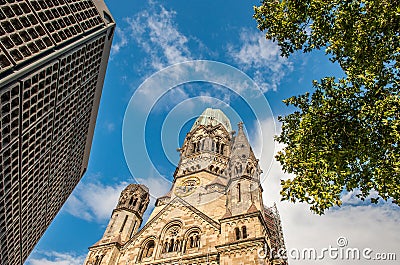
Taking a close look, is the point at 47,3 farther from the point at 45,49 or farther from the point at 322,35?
the point at 322,35

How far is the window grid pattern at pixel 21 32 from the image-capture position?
942 centimetres

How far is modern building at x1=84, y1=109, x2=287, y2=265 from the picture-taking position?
18.7m

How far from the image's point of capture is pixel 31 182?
14.5 metres

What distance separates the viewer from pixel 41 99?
39.1 feet

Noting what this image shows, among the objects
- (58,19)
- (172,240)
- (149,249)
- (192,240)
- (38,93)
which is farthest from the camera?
(149,249)

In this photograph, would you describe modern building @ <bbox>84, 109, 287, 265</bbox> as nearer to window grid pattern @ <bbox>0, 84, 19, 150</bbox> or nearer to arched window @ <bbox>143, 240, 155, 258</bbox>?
arched window @ <bbox>143, 240, 155, 258</bbox>

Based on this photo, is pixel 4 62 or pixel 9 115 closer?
pixel 4 62

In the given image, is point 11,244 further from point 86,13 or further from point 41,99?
point 86,13

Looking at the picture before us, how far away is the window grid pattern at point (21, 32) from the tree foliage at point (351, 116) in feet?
33.2

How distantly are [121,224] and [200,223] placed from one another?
781 centimetres

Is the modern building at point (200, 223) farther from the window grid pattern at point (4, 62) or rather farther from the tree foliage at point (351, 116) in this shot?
the window grid pattern at point (4, 62)

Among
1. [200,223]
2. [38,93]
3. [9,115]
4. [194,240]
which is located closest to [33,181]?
[38,93]

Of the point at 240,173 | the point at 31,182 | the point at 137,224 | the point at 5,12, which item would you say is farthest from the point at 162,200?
the point at 5,12

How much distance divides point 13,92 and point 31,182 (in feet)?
22.0
